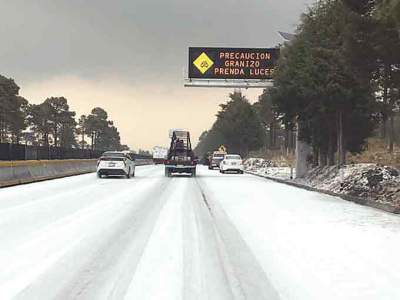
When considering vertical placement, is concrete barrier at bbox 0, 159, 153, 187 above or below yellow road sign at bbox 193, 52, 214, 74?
below

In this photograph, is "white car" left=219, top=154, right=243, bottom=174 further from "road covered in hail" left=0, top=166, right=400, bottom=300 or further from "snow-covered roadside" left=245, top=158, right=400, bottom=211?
"road covered in hail" left=0, top=166, right=400, bottom=300

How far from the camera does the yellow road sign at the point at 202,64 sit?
42.6 m

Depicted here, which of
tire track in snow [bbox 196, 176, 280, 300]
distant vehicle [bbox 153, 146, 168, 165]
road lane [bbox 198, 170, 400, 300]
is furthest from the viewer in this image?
distant vehicle [bbox 153, 146, 168, 165]

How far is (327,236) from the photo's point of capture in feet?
38.4

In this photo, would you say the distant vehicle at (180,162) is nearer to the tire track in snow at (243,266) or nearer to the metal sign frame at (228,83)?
the metal sign frame at (228,83)

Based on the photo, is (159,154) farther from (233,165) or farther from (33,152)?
(33,152)

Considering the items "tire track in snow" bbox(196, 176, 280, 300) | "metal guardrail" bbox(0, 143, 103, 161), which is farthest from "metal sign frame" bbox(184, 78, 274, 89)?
"tire track in snow" bbox(196, 176, 280, 300)

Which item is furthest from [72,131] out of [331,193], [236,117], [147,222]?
[147,222]

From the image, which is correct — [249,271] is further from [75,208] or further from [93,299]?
[75,208]

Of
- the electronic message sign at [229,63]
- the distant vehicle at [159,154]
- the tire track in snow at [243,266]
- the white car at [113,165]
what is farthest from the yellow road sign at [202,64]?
the distant vehicle at [159,154]

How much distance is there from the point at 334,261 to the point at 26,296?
15.0ft

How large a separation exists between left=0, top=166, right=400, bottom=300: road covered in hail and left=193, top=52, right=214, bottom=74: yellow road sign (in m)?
25.9

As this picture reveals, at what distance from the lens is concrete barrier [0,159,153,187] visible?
89.0 ft

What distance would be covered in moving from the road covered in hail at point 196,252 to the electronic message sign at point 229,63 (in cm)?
2579
